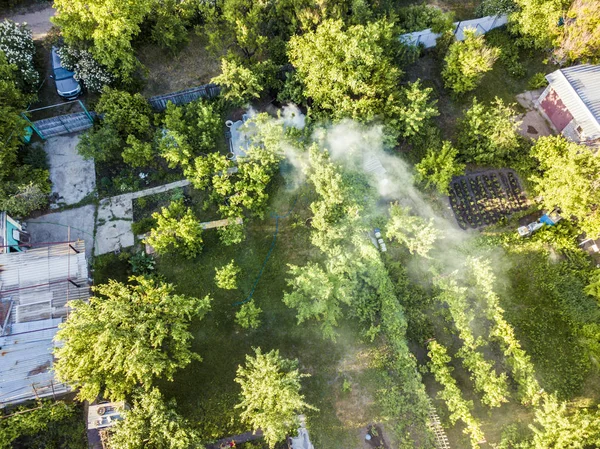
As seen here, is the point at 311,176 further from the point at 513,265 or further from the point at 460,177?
the point at 513,265

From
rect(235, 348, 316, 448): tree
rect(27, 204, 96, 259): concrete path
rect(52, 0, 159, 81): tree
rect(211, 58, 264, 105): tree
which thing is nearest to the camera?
rect(235, 348, 316, 448): tree

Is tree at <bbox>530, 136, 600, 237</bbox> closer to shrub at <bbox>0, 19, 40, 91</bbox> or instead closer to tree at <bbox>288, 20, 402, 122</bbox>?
tree at <bbox>288, 20, 402, 122</bbox>

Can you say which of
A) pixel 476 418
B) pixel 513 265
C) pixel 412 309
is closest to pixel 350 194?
pixel 412 309

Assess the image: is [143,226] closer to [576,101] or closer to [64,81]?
[64,81]

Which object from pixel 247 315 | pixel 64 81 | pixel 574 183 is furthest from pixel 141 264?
pixel 574 183

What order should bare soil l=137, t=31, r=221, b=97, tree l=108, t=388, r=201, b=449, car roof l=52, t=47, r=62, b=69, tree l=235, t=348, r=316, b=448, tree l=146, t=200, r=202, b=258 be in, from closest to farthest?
tree l=108, t=388, r=201, b=449 → tree l=235, t=348, r=316, b=448 → tree l=146, t=200, r=202, b=258 → car roof l=52, t=47, r=62, b=69 → bare soil l=137, t=31, r=221, b=97

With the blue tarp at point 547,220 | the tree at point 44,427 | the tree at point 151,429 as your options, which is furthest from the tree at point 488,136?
the tree at point 44,427

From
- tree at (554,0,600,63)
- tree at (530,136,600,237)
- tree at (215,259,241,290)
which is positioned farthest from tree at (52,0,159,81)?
tree at (554,0,600,63)
